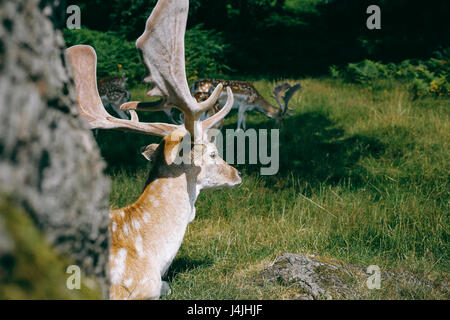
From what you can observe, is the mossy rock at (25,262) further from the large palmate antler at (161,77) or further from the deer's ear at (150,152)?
the deer's ear at (150,152)

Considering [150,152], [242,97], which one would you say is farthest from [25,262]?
[242,97]

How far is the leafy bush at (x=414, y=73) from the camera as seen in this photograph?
862cm

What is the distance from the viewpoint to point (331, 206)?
4363mm

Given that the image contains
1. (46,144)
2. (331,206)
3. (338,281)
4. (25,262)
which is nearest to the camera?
(25,262)

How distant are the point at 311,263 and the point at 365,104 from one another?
233 inches

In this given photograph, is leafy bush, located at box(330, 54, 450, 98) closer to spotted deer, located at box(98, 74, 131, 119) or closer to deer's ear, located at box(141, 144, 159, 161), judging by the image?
spotted deer, located at box(98, 74, 131, 119)

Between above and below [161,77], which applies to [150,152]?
below

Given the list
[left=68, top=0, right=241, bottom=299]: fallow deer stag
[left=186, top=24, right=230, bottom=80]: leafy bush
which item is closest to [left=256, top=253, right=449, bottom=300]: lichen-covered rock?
[left=68, top=0, right=241, bottom=299]: fallow deer stag

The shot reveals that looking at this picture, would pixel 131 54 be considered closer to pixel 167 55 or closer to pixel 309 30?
pixel 309 30

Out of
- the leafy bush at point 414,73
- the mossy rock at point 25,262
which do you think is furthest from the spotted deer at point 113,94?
the mossy rock at point 25,262

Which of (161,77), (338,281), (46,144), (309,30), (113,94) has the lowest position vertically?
(338,281)

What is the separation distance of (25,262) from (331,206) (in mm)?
3757

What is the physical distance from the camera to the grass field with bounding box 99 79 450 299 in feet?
10.5

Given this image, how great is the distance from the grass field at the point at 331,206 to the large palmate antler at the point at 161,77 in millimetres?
1128
